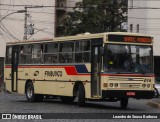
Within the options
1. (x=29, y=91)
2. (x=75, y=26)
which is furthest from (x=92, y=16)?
(x=29, y=91)

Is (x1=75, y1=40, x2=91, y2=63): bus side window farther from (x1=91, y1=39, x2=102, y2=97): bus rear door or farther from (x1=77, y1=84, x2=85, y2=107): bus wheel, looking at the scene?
(x1=77, y1=84, x2=85, y2=107): bus wheel

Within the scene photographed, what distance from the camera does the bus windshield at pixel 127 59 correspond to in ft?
73.6

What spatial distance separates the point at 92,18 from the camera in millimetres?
73438

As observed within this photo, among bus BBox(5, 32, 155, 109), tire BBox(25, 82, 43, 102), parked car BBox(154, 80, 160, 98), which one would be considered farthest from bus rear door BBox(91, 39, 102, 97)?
parked car BBox(154, 80, 160, 98)

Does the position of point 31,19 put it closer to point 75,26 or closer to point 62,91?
point 75,26

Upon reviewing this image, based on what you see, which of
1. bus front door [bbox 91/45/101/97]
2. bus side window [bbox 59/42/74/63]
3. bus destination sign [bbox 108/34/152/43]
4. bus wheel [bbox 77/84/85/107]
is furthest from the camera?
bus side window [bbox 59/42/74/63]

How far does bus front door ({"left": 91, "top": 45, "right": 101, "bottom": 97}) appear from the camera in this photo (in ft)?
75.0

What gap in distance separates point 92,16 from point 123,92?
51895 millimetres

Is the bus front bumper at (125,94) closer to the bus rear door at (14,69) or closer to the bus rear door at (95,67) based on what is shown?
the bus rear door at (95,67)

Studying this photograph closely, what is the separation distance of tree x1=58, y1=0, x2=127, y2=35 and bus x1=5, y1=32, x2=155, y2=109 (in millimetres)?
45111

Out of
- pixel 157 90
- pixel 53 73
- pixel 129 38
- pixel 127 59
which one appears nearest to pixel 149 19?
pixel 157 90

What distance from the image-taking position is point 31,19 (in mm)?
74562

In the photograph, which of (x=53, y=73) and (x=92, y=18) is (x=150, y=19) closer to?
(x=53, y=73)

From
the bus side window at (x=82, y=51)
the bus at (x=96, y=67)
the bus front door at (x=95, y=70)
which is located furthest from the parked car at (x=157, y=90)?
the bus front door at (x=95, y=70)
